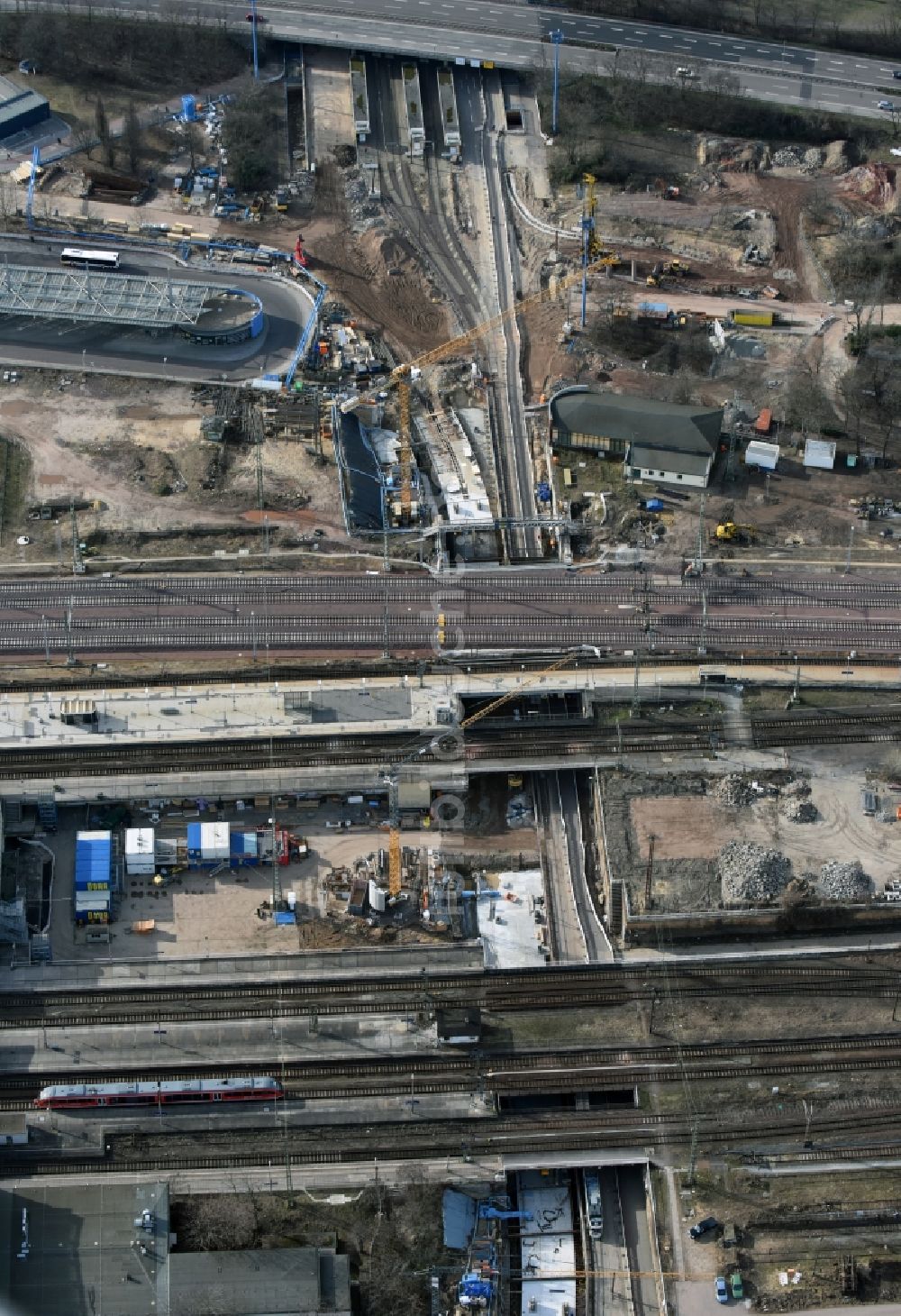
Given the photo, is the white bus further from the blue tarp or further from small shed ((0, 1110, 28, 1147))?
small shed ((0, 1110, 28, 1147))

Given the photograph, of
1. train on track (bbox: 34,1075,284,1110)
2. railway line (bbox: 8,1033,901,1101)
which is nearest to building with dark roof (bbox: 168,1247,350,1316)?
train on track (bbox: 34,1075,284,1110)

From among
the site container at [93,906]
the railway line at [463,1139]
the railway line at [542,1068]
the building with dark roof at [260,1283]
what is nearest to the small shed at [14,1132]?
the railway line at [463,1139]

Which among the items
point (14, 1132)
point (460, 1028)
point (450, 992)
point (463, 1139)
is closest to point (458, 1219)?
point (463, 1139)

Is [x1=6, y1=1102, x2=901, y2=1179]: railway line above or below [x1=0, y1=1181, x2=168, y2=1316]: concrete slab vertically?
above

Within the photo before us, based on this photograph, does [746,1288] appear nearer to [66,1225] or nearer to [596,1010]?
[596,1010]

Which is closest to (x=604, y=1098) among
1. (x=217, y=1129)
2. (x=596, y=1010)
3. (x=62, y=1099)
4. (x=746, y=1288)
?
(x=596, y=1010)

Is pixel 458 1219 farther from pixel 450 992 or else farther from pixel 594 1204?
pixel 450 992

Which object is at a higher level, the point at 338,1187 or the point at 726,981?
the point at 726,981
